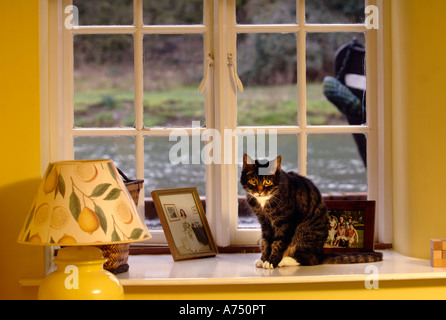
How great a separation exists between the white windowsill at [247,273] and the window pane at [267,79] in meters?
0.68

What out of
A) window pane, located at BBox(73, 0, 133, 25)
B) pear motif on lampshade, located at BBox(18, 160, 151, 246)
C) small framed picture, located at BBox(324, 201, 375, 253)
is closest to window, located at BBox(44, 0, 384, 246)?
window pane, located at BBox(73, 0, 133, 25)

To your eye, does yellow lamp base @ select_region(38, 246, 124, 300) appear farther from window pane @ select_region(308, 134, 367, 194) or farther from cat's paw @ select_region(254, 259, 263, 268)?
window pane @ select_region(308, 134, 367, 194)

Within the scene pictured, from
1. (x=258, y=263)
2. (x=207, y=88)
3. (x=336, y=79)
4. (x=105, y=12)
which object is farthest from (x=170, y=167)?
(x=336, y=79)

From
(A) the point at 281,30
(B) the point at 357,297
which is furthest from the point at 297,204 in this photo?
(A) the point at 281,30

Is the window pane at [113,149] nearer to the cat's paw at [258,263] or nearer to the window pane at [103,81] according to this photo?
the window pane at [103,81]

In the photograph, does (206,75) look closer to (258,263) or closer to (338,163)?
(338,163)

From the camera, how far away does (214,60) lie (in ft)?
8.70

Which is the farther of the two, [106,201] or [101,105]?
[101,105]

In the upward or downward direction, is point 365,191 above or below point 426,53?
below

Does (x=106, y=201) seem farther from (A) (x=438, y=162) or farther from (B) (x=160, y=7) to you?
(A) (x=438, y=162)

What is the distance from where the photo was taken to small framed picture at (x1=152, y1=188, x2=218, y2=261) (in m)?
2.54

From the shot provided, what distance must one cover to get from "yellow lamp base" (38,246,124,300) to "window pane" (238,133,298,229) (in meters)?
0.92

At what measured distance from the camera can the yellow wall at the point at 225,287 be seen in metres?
2.35

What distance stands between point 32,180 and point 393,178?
1.55 meters
